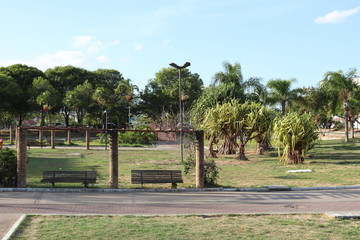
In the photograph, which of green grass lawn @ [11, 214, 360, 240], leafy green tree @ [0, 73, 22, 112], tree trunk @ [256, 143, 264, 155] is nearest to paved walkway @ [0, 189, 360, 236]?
green grass lawn @ [11, 214, 360, 240]

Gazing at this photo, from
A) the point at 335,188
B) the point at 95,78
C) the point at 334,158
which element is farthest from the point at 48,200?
the point at 95,78

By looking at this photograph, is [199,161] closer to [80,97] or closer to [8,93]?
[80,97]

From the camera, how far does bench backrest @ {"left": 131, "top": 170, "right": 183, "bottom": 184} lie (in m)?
16.9

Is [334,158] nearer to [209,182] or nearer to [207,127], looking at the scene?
[207,127]

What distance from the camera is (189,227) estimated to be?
10141 mm

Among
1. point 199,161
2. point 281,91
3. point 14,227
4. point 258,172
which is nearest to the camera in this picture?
point 14,227

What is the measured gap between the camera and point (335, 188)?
667 inches

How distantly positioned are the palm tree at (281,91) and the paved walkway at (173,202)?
28.3m

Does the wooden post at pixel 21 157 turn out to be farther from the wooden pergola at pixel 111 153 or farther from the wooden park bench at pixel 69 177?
the wooden park bench at pixel 69 177

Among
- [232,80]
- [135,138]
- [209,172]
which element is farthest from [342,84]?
[209,172]

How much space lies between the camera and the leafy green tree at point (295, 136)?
→ 2753 cm

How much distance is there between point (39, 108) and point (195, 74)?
3149 centimetres

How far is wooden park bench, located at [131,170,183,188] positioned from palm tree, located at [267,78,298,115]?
28.2m

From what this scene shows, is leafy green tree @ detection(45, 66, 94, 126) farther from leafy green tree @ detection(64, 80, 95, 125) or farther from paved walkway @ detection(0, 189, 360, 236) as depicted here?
paved walkway @ detection(0, 189, 360, 236)
